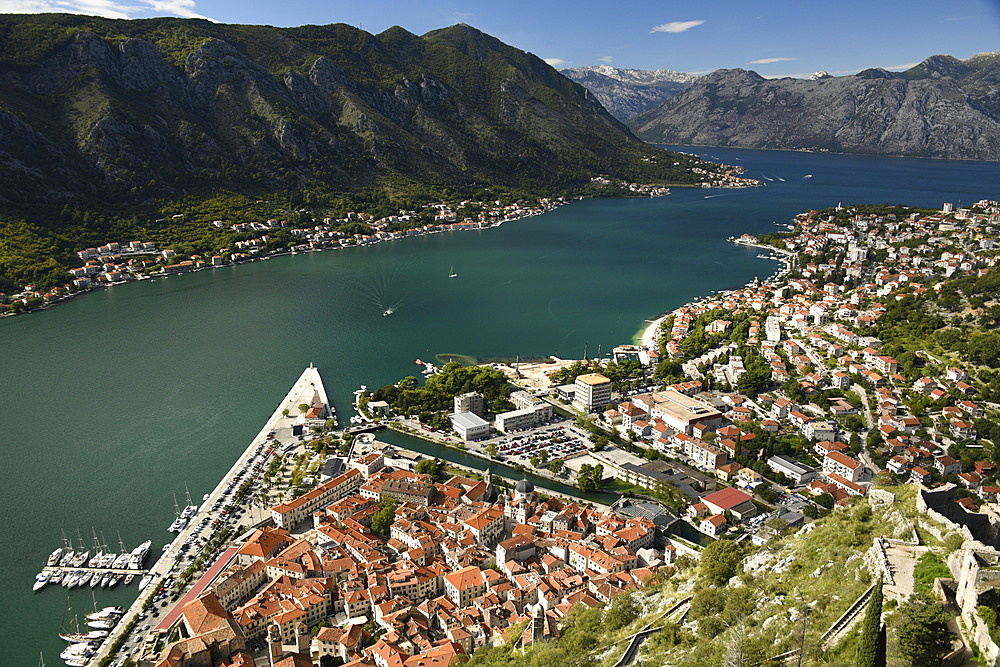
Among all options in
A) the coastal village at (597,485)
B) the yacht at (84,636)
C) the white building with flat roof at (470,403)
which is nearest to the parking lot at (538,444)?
the coastal village at (597,485)

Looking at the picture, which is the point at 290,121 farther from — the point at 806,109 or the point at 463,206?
the point at 806,109

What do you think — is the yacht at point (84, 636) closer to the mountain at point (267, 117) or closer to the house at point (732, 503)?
the house at point (732, 503)

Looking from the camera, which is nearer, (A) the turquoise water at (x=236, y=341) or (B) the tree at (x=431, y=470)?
(A) the turquoise water at (x=236, y=341)

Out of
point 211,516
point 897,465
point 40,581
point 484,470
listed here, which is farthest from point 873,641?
point 40,581

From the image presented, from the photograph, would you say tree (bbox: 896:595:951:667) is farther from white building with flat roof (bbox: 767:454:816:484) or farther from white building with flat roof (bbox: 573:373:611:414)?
white building with flat roof (bbox: 573:373:611:414)

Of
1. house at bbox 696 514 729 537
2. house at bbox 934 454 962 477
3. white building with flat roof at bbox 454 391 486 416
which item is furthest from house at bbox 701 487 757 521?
white building with flat roof at bbox 454 391 486 416

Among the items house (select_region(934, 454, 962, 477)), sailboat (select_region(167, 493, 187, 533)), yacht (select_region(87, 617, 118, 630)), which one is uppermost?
house (select_region(934, 454, 962, 477))

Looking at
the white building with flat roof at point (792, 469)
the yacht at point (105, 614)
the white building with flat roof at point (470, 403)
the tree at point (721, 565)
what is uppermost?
the tree at point (721, 565)
